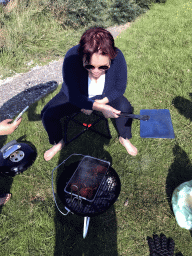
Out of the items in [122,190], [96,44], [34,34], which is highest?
[96,44]

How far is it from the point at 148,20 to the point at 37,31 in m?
4.06

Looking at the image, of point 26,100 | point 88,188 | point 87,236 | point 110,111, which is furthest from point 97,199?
point 26,100

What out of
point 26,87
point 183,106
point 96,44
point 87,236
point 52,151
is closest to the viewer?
point 96,44

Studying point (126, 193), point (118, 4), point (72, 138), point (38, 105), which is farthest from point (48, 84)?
point (118, 4)

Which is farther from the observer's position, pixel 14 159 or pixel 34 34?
pixel 34 34

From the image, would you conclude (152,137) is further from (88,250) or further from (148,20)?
(148,20)

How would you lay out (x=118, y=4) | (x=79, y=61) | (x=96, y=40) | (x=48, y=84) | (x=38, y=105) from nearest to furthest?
(x=96, y=40) → (x=79, y=61) → (x=38, y=105) → (x=48, y=84) → (x=118, y=4)

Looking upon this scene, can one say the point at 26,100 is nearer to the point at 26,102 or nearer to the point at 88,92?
the point at 26,102

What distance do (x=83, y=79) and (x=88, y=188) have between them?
1.36 metres

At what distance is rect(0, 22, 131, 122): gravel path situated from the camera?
362 cm

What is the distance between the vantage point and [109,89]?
2352 mm

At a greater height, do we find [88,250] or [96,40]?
[96,40]

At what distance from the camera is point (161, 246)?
6.53ft

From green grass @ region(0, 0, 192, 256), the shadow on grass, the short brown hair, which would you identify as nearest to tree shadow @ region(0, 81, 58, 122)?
green grass @ region(0, 0, 192, 256)
